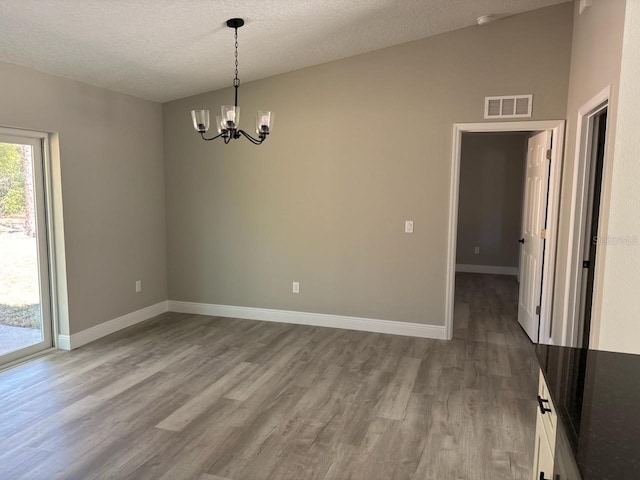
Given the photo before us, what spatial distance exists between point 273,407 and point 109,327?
241 cm

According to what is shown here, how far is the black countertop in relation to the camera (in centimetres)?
108

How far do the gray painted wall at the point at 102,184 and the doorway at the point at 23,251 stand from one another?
19 centimetres

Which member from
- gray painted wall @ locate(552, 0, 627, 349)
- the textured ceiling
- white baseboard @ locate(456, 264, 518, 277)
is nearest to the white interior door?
gray painted wall @ locate(552, 0, 627, 349)

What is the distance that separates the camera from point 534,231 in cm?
457

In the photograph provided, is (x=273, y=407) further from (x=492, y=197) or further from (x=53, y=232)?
(x=492, y=197)

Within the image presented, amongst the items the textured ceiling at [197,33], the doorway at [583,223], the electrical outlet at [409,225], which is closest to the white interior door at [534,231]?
the doorway at [583,223]

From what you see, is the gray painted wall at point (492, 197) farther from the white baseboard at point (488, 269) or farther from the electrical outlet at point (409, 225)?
the electrical outlet at point (409, 225)

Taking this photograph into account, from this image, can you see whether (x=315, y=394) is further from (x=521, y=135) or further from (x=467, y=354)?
(x=521, y=135)

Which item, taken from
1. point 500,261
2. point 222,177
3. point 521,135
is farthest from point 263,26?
point 500,261

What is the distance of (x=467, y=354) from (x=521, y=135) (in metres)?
4.83

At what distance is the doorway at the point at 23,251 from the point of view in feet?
12.3

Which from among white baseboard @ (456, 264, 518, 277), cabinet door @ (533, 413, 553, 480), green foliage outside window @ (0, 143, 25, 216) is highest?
green foliage outside window @ (0, 143, 25, 216)

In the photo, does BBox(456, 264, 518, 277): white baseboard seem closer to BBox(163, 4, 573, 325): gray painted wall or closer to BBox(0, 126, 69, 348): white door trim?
BBox(163, 4, 573, 325): gray painted wall

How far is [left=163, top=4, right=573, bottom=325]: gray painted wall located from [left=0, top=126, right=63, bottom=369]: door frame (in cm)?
145
